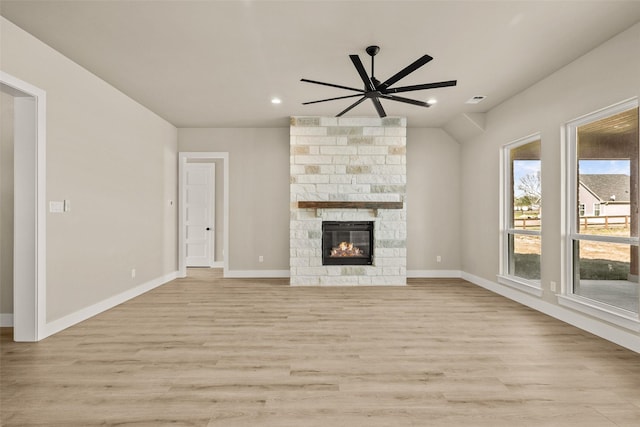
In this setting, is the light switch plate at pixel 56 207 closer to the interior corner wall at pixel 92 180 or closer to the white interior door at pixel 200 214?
the interior corner wall at pixel 92 180

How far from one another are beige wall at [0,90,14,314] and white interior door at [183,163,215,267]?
12.9 feet

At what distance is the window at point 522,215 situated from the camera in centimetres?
434

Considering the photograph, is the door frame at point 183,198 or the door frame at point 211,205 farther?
the door frame at point 211,205

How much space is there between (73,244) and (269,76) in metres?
2.73

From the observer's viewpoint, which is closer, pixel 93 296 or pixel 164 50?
pixel 164 50

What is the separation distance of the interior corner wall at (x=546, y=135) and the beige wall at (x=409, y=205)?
282 mm

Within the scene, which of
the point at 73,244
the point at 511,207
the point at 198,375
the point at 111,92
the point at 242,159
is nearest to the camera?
the point at 198,375

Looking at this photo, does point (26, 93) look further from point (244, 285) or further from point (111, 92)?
point (244, 285)

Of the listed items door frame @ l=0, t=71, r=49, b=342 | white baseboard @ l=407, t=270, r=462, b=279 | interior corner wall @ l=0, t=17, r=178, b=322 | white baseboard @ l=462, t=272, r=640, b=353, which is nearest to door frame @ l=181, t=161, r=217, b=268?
interior corner wall @ l=0, t=17, r=178, b=322

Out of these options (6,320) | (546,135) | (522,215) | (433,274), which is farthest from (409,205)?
(6,320)

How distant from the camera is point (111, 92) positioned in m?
4.21

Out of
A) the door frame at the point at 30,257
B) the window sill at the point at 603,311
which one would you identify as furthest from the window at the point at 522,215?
the door frame at the point at 30,257

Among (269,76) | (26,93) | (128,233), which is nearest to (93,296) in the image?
(128,233)

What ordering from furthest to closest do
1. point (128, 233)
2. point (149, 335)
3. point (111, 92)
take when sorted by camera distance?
1. point (128, 233)
2. point (111, 92)
3. point (149, 335)
